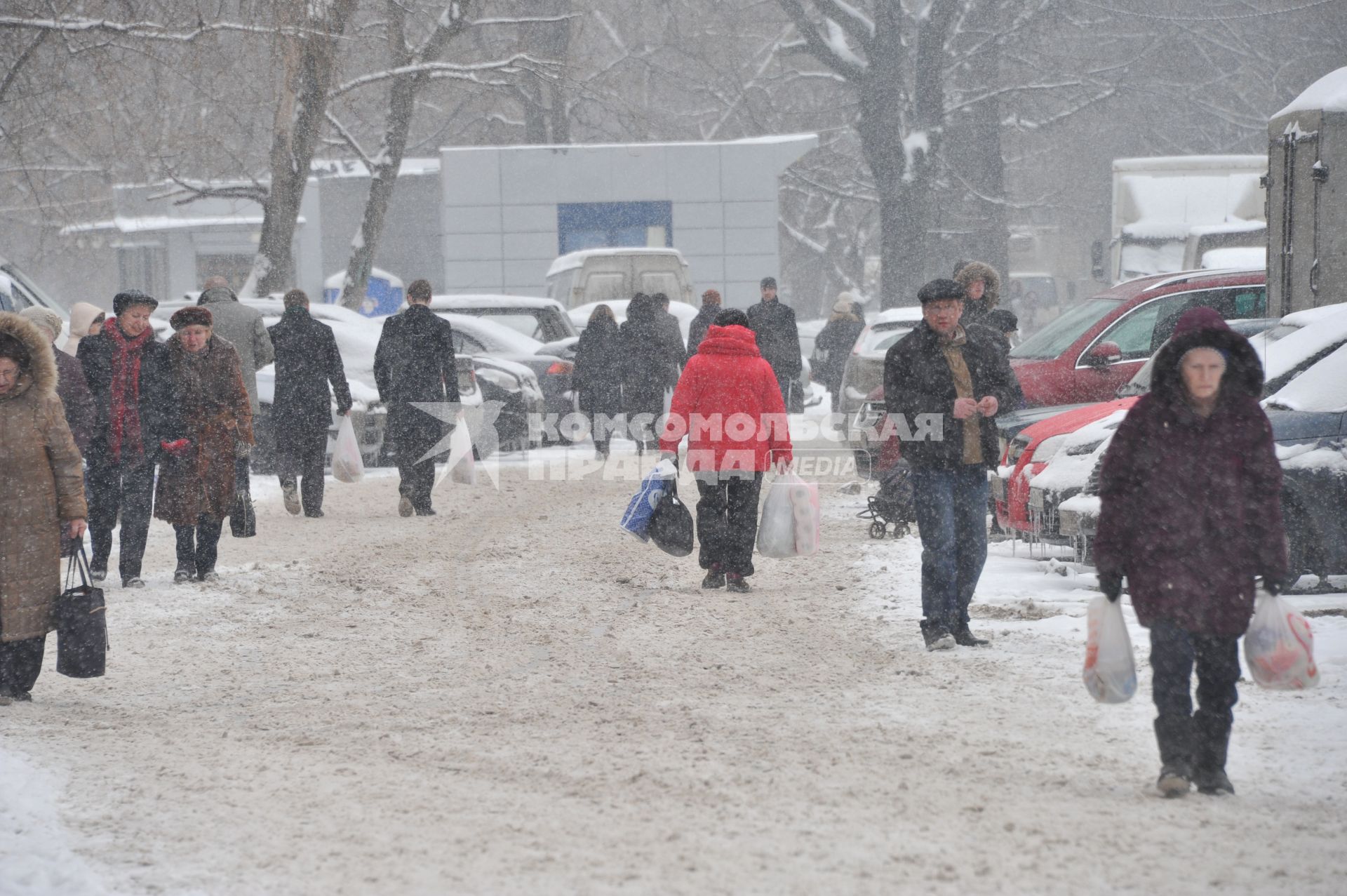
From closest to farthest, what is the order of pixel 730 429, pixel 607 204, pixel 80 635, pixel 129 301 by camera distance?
pixel 80 635 < pixel 730 429 < pixel 129 301 < pixel 607 204

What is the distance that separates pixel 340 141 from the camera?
1144 inches

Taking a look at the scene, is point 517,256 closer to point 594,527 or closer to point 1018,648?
point 594,527

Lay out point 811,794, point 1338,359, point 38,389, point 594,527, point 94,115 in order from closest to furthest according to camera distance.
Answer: point 811,794 → point 38,389 → point 1338,359 → point 594,527 → point 94,115

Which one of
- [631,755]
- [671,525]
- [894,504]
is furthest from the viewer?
[894,504]

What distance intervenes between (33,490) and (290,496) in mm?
7088

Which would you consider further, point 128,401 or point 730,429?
point 128,401

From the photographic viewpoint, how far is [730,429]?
31.8ft

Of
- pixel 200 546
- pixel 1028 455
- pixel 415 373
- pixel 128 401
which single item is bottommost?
pixel 200 546

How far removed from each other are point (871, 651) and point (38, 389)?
3820 mm

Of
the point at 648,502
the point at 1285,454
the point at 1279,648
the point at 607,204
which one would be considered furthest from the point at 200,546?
the point at 607,204

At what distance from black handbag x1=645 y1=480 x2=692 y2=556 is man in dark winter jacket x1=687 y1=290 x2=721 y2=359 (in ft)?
26.6

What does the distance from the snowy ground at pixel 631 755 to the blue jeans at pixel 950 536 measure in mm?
260

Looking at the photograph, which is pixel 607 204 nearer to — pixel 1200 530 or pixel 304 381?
pixel 304 381

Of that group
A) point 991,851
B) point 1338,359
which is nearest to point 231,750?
point 991,851
